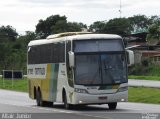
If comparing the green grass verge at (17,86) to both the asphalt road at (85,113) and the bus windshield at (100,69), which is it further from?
the bus windshield at (100,69)

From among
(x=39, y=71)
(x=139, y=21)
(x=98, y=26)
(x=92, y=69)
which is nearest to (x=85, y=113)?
(x=92, y=69)

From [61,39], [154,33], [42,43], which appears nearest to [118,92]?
[61,39]

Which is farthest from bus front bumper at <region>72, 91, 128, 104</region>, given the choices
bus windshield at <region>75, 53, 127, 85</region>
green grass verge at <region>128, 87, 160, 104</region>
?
green grass verge at <region>128, 87, 160, 104</region>

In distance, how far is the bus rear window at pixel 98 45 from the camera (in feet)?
88.6

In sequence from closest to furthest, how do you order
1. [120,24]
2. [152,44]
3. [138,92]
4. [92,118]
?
[92,118]
[138,92]
[152,44]
[120,24]

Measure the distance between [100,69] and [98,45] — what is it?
1049mm

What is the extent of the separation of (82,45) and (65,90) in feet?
6.94

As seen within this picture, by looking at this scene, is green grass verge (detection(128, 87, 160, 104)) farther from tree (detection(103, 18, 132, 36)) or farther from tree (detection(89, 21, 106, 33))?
tree (detection(89, 21, 106, 33))

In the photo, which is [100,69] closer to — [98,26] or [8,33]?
[98,26]

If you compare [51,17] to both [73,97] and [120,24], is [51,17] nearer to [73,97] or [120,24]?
[120,24]

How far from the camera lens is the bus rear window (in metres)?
27.0

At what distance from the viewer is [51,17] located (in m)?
135

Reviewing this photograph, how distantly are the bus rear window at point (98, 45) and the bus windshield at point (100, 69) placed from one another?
26 centimetres

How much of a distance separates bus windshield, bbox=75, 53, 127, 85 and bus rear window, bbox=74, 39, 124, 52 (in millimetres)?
260
